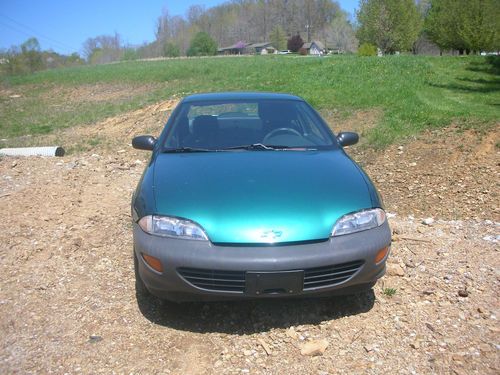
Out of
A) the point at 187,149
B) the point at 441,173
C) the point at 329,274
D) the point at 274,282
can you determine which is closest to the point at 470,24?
the point at 441,173

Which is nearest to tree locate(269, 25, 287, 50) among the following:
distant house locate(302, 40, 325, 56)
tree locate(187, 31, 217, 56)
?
distant house locate(302, 40, 325, 56)

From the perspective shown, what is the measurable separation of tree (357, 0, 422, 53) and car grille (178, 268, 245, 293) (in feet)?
114

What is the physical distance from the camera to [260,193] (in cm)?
288

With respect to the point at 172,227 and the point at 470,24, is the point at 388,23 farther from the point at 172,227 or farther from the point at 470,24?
A: the point at 172,227

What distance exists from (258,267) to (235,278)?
153mm

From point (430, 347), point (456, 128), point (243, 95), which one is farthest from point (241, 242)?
point (456, 128)

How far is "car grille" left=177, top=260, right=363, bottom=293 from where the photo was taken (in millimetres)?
2590

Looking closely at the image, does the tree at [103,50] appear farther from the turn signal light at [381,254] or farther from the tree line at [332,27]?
the turn signal light at [381,254]

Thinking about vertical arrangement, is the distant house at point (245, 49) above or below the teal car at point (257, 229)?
above

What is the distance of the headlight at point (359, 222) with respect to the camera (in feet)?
8.98

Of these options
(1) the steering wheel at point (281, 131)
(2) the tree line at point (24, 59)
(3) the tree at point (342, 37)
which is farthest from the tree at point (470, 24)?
(3) the tree at point (342, 37)

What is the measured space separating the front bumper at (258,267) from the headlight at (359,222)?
41mm

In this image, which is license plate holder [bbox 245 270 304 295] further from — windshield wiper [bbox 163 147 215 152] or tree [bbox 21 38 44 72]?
tree [bbox 21 38 44 72]

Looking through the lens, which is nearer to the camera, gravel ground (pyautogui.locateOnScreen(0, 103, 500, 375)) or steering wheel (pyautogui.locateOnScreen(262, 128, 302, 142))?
gravel ground (pyautogui.locateOnScreen(0, 103, 500, 375))
